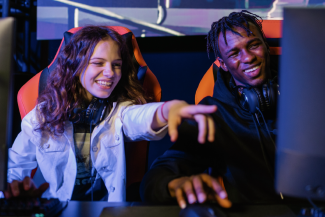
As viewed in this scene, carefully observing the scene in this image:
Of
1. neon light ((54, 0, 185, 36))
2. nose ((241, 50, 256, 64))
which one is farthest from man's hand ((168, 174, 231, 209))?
neon light ((54, 0, 185, 36))

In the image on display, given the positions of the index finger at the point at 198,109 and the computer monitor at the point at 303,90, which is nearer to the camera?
the computer monitor at the point at 303,90

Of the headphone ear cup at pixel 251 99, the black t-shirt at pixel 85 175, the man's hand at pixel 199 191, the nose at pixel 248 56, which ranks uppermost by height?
the nose at pixel 248 56

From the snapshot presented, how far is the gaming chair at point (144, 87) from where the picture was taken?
Answer: 112 centimetres

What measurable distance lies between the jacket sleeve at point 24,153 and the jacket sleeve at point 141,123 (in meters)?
0.38

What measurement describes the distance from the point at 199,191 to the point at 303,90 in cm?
33

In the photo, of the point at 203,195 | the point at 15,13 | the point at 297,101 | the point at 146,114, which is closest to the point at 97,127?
the point at 146,114

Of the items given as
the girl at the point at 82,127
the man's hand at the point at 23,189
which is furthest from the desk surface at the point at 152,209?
the girl at the point at 82,127

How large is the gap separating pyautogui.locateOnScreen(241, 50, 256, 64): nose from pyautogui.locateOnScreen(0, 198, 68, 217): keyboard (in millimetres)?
894

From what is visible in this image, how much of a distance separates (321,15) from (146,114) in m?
0.51

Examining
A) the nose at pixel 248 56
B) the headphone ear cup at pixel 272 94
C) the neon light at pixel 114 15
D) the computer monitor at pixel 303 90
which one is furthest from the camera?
the neon light at pixel 114 15

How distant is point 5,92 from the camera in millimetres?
511

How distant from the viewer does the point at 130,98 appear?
1.10 meters

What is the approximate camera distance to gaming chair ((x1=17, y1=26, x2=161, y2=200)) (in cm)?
112

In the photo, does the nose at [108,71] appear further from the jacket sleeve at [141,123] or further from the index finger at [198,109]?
the index finger at [198,109]
